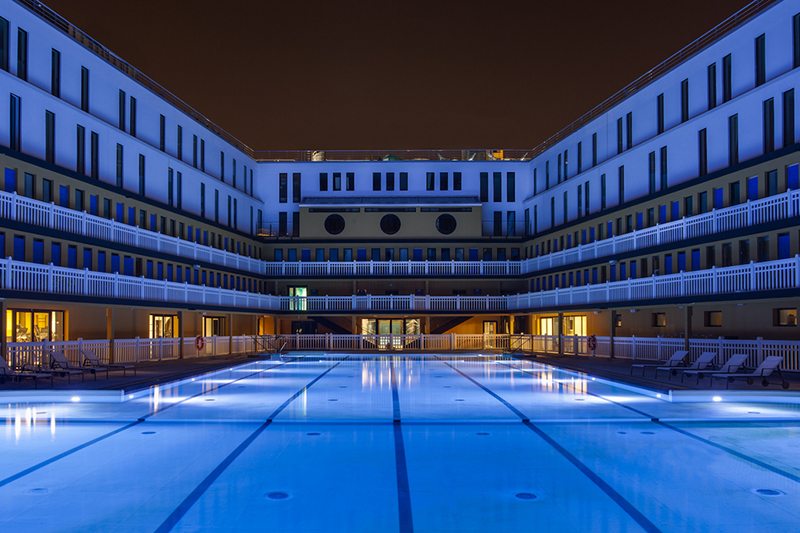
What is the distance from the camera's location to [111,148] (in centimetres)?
3253

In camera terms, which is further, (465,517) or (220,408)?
(220,408)

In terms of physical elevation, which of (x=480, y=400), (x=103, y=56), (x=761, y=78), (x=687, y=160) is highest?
(x=103, y=56)

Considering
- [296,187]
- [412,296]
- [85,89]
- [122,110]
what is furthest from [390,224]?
[85,89]

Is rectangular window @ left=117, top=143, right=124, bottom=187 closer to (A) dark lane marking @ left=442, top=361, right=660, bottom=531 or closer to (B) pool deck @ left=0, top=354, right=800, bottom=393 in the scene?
(B) pool deck @ left=0, top=354, right=800, bottom=393

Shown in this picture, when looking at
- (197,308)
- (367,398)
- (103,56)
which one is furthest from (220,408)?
(103,56)

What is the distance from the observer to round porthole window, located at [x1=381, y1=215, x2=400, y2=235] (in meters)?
50.8

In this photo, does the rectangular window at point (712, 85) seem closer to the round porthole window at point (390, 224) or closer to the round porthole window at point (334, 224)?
the round porthole window at point (390, 224)

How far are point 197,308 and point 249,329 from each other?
1380cm

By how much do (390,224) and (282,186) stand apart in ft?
27.4

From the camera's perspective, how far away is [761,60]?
89.0 feet

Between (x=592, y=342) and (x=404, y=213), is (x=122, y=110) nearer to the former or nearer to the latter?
(x=404, y=213)

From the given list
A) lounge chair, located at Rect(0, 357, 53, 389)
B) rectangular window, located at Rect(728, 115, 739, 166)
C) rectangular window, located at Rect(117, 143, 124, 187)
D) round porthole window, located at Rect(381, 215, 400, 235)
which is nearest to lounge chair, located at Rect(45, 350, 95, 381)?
lounge chair, located at Rect(0, 357, 53, 389)

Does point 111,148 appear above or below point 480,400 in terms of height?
above

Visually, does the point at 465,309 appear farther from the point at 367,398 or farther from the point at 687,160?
the point at 367,398
